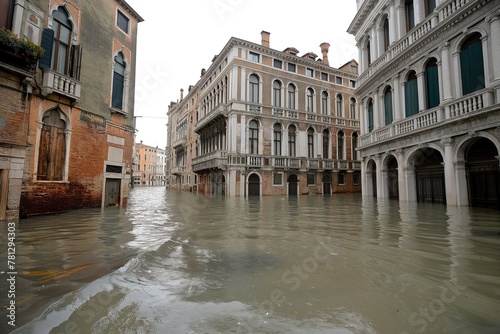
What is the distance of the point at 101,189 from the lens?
9734 mm

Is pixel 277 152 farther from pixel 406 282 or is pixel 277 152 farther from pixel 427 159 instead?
pixel 406 282

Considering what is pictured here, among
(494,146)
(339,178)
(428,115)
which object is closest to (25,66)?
(428,115)

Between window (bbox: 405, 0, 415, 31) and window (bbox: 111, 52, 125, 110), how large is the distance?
536 inches

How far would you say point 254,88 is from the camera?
71.6 ft

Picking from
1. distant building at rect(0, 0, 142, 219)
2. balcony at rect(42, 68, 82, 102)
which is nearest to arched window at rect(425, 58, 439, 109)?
distant building at rect(0, 0, 142, 219)

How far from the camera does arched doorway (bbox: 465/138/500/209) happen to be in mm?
8797

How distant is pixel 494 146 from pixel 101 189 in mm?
14310

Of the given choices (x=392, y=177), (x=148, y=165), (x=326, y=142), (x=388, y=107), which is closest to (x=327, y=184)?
(x=326, y=142)

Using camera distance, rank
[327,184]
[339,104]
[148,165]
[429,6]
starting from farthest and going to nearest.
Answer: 1. [148,165]
2. [339,104]
3. [327,184]
4. [429,6]

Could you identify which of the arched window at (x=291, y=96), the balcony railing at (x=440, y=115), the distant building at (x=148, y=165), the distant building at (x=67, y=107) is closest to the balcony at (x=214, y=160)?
the arched window at (x=291, y=96)

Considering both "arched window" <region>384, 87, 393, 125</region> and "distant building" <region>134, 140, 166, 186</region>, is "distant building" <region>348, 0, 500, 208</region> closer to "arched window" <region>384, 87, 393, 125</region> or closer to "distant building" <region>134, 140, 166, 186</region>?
"arched window" <region>384, 87, 393, 125</region>

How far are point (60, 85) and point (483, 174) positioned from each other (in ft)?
47.7

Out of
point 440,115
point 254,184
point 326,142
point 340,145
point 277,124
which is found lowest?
point 254,184

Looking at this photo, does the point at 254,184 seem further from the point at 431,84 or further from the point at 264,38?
the point at 431,84
